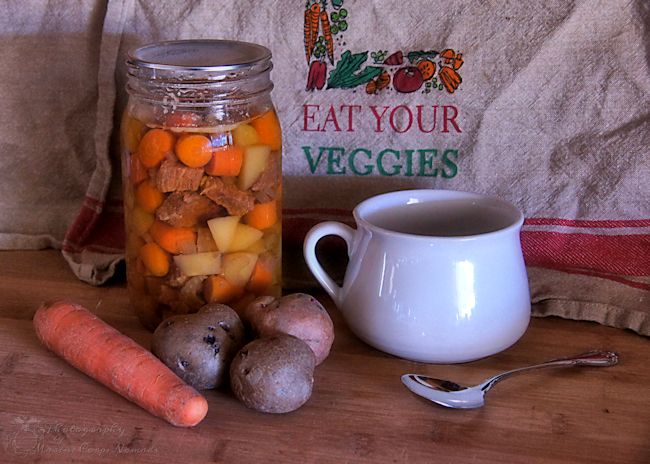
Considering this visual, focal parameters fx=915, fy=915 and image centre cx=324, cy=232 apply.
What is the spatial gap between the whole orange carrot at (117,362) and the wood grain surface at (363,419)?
0.5 inches

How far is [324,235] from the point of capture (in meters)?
0.78

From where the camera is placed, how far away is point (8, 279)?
0.89 meters

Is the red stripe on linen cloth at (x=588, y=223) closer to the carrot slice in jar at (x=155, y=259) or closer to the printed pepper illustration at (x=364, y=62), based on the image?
the printed pepper illustration at (x=364, y=62)

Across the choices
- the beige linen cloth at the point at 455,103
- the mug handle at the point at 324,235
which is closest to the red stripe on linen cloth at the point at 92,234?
the beige linen cloth at the point at 455,103

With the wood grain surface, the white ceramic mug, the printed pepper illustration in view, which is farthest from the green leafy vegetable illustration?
the wood grain surface

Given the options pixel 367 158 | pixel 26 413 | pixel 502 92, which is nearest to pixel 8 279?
pixel 26 413

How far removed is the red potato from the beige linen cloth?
0.15 meters

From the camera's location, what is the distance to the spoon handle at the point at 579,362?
2.30ft

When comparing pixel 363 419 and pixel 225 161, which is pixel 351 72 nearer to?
pixel 225 161

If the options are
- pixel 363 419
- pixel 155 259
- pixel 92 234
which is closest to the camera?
pixel 363 419

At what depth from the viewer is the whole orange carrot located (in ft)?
2.12

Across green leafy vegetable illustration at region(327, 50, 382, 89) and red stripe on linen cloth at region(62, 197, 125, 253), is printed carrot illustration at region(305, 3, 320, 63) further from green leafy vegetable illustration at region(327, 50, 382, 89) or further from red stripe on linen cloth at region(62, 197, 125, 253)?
red stripe on linen cloth at region(62, 197, 125, 253)

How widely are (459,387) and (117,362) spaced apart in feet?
0.85

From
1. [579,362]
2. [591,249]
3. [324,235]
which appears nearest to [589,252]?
[591,249]
